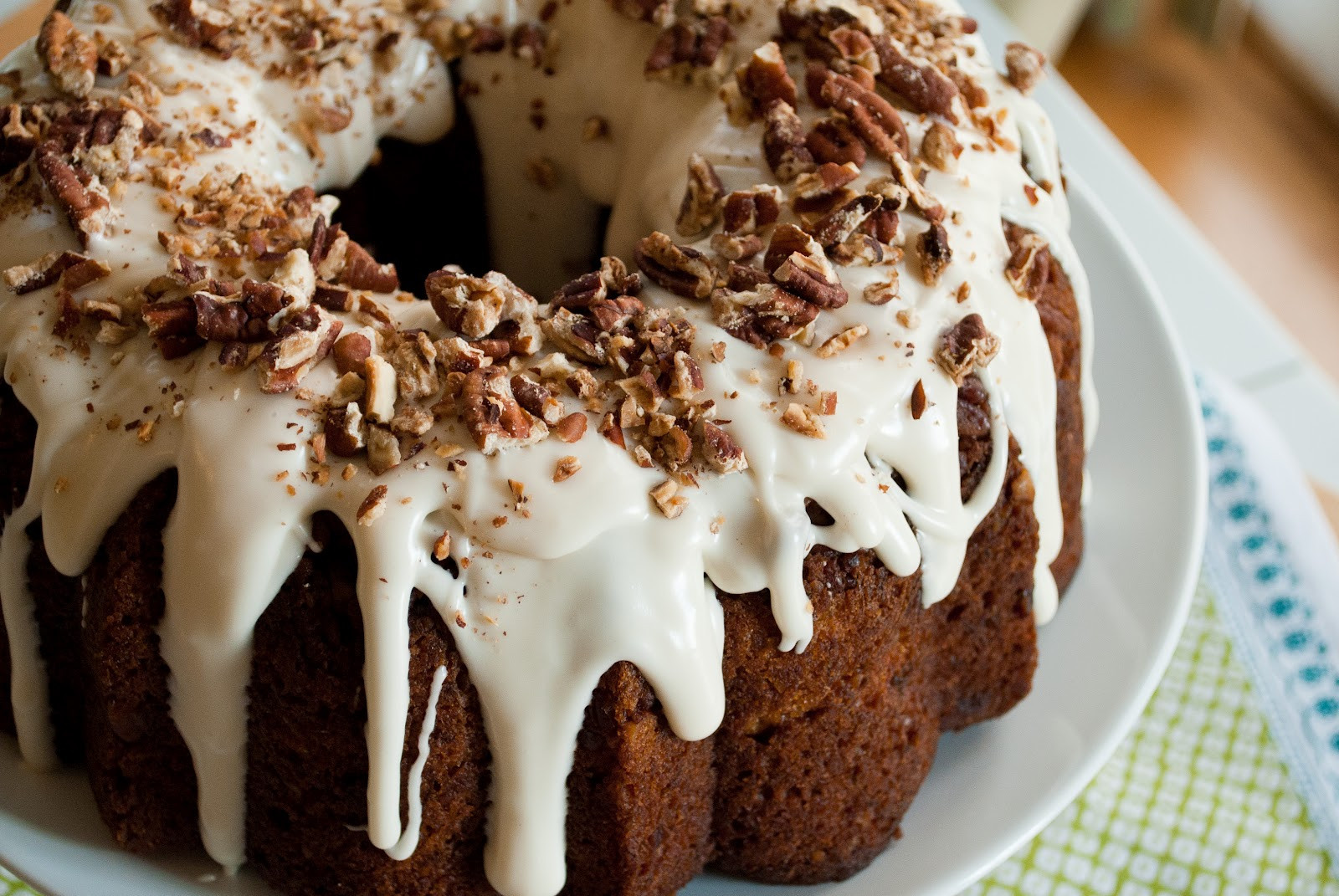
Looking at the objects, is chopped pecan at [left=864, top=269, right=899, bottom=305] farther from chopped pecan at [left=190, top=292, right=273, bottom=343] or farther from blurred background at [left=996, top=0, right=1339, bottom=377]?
blurred background at [left=996, top=0, right=1339, bottom=377]

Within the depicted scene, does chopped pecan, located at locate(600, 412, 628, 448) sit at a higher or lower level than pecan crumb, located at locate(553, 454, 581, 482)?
higher

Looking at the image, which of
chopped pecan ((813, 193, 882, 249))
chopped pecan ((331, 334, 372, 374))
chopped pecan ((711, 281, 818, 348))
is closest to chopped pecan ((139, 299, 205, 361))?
chopped pecan ((331, 334, 372, 374))

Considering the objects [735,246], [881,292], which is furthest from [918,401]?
[735,246]

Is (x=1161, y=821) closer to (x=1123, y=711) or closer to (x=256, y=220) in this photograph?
(x=1123, y=711)

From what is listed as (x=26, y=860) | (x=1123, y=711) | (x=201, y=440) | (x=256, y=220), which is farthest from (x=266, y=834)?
(x=1123, y=711)

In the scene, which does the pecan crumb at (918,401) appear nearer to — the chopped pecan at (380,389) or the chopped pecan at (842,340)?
the chopped pecan at (842,340)
